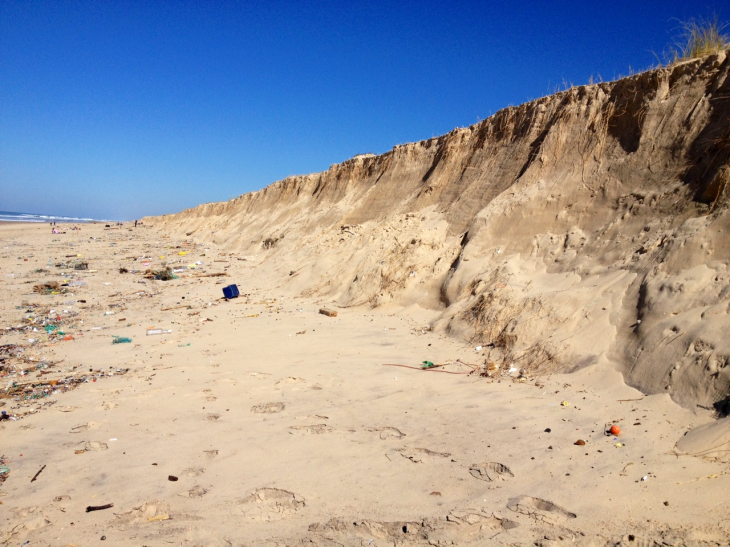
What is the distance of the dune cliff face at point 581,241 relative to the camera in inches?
190

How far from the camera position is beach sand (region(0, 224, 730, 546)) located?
2.85 metres

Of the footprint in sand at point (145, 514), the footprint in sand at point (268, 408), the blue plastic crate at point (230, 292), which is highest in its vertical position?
the blue plastic crate at point (230, 292)

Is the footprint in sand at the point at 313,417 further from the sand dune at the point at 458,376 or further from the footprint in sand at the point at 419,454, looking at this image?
the footprint in sand at the point at 419,454

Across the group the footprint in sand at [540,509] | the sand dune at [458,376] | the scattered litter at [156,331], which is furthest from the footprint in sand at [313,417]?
the scattered litter at [156,331]

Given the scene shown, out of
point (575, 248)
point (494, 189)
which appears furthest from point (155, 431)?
point (494, 189)

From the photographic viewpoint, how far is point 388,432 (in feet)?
13.8

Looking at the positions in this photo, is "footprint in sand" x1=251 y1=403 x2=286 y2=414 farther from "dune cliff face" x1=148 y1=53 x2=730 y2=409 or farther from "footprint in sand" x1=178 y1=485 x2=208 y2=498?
"dune cliff face" x1=148 y1=53 x2=730 y2=409

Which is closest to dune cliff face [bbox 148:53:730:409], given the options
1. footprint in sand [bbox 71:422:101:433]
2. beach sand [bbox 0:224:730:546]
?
beach sand [bbox 0:224:730:546]

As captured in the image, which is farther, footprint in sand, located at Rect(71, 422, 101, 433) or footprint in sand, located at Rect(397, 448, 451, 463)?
footprint in sand, located at Rect(71, 422, 101, 433)

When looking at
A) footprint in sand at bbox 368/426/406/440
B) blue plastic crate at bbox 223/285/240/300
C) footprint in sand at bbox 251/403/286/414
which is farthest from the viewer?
blue plastic crate at bbox 223/285/240/300

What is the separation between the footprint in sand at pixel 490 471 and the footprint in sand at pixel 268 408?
216 centimetres

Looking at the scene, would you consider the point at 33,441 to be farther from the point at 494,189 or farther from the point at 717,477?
the point at 494,189

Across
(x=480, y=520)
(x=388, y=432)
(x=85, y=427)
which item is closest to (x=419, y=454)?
(x=388, y=432)

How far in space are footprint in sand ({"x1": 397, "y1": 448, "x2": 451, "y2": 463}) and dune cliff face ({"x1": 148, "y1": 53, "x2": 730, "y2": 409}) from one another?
2140mm
